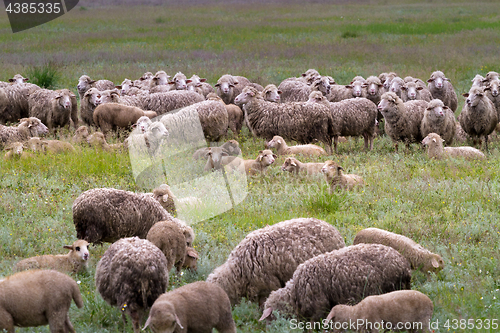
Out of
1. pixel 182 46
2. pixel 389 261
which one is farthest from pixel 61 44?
pixel 389 261

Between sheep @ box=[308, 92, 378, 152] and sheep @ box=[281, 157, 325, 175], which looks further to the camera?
sheep @ box=[308, 92, 378, 152]

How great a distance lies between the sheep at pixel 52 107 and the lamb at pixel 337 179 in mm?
7451

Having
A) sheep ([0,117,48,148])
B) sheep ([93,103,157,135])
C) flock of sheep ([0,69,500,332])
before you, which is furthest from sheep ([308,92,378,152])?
sheep ([0,117,48,148])

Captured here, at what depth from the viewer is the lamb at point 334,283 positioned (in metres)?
5.42

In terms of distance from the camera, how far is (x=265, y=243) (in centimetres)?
602

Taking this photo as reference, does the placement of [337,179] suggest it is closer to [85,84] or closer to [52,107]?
[52,107]

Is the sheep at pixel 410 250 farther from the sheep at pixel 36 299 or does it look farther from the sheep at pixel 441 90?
the sheep at pixel 441 90

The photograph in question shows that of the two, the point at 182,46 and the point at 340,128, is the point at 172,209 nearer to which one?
the point at 340,128

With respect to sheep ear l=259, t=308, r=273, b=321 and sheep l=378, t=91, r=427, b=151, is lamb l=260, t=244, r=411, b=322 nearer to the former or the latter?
sheep ear l=259, t=308, r=273, b=321

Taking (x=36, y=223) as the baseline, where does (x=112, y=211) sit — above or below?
above

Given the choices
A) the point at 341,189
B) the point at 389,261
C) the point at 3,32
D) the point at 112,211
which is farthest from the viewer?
the point at 3,32

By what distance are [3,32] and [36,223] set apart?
32.8m

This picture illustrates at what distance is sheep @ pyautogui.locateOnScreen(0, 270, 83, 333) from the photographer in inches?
181

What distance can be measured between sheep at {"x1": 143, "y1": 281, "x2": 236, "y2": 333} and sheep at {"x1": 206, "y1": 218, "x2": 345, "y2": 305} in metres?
0.84
